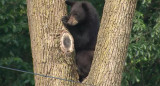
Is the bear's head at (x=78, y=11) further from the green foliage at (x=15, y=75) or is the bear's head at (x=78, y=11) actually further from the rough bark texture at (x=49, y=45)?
the green foliage at (x=15, y=75)

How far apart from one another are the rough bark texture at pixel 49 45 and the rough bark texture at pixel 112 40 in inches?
14.8

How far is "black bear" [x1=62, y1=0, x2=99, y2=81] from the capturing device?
5.80 m

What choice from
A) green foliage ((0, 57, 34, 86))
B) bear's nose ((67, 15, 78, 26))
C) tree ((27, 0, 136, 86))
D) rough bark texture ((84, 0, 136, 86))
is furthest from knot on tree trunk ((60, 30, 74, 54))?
green foliage ((0, 57, 34, 86))

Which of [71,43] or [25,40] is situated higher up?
[71,43]

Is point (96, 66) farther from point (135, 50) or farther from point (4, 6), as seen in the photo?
point (4, 6)

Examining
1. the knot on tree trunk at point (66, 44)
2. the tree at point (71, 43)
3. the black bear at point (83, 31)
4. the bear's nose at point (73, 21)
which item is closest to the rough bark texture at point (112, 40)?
the tree at point (71, 43)

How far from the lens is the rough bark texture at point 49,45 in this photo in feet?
14.6

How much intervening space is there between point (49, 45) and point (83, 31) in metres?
1.58

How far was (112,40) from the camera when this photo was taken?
14.0ft

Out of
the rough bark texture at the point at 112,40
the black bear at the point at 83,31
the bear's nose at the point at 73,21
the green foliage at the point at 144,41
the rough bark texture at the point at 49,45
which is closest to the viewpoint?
the rough bark texture at the point at 112,40

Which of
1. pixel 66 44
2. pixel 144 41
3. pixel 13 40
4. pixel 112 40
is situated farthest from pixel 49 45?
pixel 144 41

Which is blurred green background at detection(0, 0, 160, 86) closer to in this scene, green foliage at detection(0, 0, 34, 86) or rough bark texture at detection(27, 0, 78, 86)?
green foliage at detection(0, 0, 34, 86)

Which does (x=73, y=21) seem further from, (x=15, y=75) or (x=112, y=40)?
(x=15, y=75)

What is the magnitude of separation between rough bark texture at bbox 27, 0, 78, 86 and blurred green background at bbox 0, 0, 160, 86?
3.68 metres
